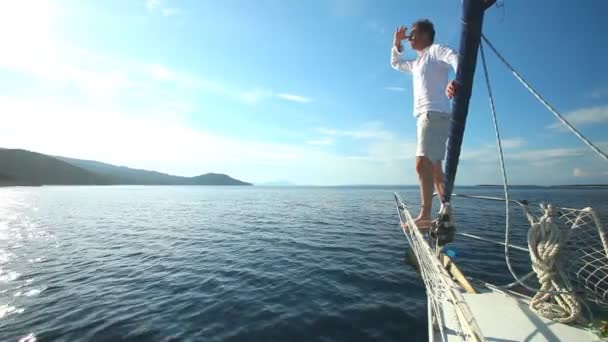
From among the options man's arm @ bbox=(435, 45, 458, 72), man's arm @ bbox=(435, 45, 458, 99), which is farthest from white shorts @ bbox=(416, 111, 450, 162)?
man's arm @ bbox=(435, 45, 458, 72)

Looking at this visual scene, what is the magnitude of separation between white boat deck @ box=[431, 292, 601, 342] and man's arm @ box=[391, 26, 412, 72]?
192 inches

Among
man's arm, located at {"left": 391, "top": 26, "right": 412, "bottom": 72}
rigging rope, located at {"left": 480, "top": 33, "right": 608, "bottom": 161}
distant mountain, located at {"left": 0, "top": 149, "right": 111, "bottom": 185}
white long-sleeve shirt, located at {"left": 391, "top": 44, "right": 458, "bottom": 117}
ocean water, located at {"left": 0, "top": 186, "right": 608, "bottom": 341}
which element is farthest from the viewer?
distant mountain, located at {"left": 0, "top": 149, "right": 111, "bottom": 185}

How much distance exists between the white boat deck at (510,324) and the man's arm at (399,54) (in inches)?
192

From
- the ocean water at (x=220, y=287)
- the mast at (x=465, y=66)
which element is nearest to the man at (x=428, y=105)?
the mast at (x=465, y=66)

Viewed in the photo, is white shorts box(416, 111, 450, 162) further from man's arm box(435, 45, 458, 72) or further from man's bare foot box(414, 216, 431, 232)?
man's bare foot box(414, 216, 431, 232)

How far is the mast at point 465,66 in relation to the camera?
11.3ft

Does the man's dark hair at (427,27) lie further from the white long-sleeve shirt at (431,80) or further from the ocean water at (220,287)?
the ocean water at (220,287)

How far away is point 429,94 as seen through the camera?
5.18 metres

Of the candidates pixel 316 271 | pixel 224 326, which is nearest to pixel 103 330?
pixel 224 326

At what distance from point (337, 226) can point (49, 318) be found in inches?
743

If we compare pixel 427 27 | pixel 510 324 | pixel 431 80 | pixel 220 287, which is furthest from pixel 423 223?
pixel 220 287

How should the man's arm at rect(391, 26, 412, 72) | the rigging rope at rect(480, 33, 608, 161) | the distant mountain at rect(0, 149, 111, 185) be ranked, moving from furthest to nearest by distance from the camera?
the distant mountain at rect(0, 149, 111, 185), the man's arm at rect(391, 26, 412, 72), the rigging rope at rect(480, 33, 608, 161)

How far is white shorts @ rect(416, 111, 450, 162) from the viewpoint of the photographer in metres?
5.18

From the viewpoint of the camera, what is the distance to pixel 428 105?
5.18 meters
